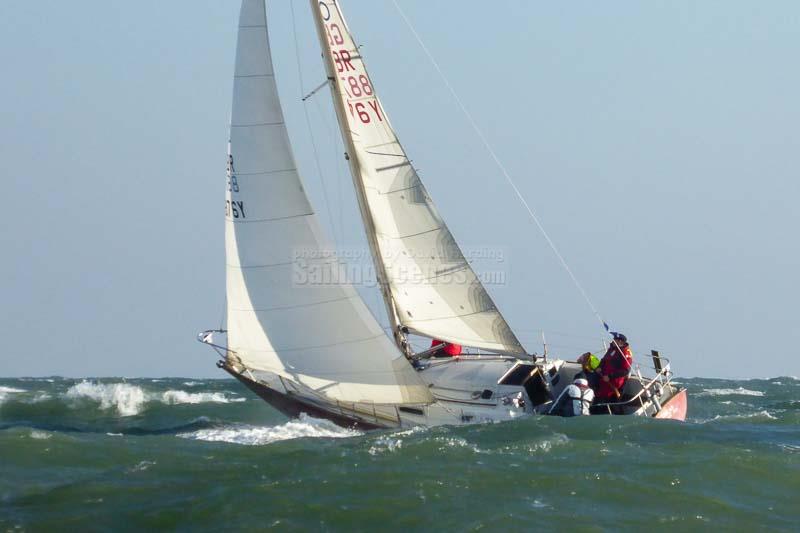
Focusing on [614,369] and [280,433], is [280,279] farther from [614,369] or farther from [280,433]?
[614,369]

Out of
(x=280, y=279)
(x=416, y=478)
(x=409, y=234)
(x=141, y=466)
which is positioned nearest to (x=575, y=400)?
(x=409, y=234)

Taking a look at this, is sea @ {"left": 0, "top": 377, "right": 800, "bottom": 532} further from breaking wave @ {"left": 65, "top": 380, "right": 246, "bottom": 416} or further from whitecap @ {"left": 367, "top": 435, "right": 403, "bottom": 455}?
breaking wave @ {"left": 65, "top": 380, "right": 246, "bottom": 416}

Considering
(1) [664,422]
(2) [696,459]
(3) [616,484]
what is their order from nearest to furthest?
(3) [616,484] < (2) [696,459] < (1) [664,422]

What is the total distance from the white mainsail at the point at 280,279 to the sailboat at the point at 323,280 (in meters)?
0.02

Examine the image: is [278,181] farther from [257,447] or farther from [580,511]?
[580,511]

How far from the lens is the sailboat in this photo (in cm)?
1747

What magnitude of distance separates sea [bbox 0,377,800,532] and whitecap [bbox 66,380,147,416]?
589 cm

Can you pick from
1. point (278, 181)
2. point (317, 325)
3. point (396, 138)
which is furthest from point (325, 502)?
point (396, 138)

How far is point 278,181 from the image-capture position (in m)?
17.7

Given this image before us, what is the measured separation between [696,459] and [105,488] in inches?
286

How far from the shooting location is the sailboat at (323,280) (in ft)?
57.3

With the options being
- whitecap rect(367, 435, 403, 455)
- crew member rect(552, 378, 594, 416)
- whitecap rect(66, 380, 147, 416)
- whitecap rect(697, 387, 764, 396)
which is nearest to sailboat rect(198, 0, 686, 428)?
crew member rect(552, 378, 594, 416)

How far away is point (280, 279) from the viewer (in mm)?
A: 17531

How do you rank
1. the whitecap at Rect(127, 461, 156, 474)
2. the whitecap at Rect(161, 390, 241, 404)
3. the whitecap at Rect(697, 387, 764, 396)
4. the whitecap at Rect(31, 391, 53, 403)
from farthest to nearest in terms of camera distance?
1. the whitecap at Rect(697, 387, 764, 396)
2. the whitecap at Rect(161, 390, 241, 404)
3. the whitecap at Rect(31, 391, 53, 403)
4. the whitecap at Rect(127, 461, 156, 474)
